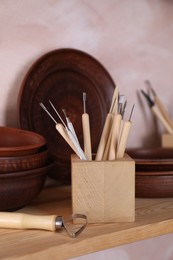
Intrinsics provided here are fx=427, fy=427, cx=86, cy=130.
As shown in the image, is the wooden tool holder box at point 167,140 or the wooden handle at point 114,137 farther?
the wooden tool holder box at point 167,140

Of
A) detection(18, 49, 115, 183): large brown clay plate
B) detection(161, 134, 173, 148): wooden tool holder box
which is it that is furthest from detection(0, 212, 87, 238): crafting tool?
detection(161, 134, 173, 148): wooden tool holder box

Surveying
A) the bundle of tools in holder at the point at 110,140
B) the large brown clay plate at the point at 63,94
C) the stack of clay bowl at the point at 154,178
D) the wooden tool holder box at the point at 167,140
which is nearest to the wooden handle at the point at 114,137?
the bundle of tools in holder at the point at 110,140

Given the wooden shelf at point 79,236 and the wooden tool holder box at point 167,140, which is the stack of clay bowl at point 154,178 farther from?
the wooden tool holder box at point 167,140

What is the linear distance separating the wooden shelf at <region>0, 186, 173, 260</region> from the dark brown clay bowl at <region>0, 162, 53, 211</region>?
0.05 meters

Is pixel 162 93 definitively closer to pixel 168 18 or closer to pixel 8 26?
pixel 168 18

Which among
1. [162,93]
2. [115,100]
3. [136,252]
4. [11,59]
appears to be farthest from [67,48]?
[136,252]

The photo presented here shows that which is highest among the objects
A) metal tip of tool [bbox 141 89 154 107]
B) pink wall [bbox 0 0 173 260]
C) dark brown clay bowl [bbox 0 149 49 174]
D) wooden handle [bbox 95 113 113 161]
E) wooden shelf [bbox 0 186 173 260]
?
pink wall [bbox 0 0 173 260]

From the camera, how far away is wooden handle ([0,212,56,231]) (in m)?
0.69

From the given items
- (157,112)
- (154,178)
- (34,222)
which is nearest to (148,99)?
(157,112)

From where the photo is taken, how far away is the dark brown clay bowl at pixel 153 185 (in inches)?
33.9

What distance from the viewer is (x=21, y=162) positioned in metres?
0.74

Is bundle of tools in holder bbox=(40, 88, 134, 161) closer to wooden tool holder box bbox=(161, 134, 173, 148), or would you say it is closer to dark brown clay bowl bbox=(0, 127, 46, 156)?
dark brown clay bowl bbox=(0, 127, 46, 156)

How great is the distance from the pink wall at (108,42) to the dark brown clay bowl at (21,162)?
204 mm

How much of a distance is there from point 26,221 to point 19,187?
73 mm
